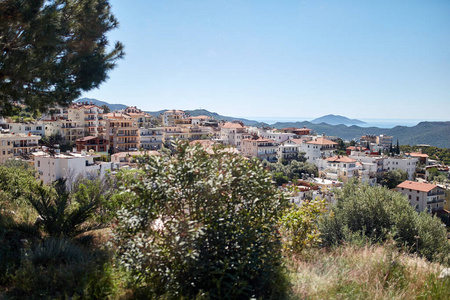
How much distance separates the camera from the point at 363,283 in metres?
4.32

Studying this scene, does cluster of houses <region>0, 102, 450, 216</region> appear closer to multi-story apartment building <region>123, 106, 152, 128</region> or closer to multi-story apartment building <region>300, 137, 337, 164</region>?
multi-story apartment building <region>300, 137, 337, 164</region>

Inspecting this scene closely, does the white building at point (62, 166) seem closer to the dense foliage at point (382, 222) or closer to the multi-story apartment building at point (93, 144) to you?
the dense foliage at point (382, 222)

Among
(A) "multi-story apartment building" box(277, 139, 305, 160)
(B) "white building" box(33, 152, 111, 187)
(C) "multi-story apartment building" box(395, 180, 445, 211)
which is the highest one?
(B) "white building" box(33, 152, 111, 187)

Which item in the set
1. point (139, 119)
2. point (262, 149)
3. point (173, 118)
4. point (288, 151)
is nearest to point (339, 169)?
point (288, 151)

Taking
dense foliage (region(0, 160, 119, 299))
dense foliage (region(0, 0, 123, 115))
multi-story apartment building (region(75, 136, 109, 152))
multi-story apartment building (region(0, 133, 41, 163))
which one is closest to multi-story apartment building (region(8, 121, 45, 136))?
multi-story apartment building (region(75, 136, 109, 152))

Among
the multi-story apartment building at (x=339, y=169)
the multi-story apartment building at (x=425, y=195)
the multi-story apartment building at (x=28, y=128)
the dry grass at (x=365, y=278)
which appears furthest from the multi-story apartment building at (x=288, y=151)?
the dry grass at (x=365, y=278)

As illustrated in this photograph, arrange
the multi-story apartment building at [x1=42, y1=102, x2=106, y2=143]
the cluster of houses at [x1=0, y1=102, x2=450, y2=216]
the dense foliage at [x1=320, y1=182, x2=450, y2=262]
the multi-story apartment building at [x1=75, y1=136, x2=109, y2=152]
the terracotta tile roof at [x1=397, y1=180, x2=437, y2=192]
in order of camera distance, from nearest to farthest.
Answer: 1. the dense foliage at [x1=320, y1=182, x2=450, y2=262]
2. the cluster of houses at [x1=0, y1=102, x2=450, y2=216]
3. the terracotta tile roof at [x1=397, y1=180, x2=437, y2=192]
4. the multi-story apartment building at [x1=75, y1=136, x2=109, y2=152]
5. the multi-story apartment building at [x1=42, y1=102, x2=106, y2=143]

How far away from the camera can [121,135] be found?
5231cm

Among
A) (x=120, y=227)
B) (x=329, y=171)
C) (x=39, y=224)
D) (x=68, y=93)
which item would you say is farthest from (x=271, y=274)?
(x=329, y=171)

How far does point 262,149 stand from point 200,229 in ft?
194

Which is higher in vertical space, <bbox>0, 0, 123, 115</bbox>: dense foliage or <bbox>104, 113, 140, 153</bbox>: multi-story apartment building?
<bbox>0, 0, 123, 115</bbox>: dense foliage

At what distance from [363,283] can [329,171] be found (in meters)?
47.5

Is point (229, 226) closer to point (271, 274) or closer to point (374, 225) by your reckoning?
point (271, 274)

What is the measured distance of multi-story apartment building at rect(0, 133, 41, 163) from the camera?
3597 cm
